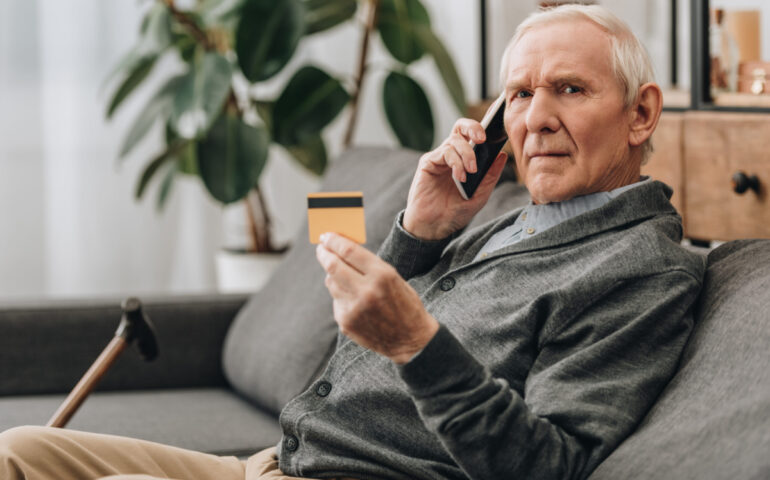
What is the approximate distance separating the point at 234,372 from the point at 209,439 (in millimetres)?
298

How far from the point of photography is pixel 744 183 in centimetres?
155

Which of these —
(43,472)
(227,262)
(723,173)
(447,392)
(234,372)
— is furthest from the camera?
(227,262)

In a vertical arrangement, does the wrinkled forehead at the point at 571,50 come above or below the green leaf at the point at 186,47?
below

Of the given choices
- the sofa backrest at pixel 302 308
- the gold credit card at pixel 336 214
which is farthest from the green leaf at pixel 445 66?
the gold credit card at pixel 336 214

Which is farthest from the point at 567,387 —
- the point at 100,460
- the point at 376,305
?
the point at 100,460

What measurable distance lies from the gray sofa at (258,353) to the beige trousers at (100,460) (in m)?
0.31

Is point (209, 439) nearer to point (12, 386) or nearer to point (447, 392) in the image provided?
point (12, 386)

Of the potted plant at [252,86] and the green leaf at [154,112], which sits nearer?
the potted plant at [252,86]

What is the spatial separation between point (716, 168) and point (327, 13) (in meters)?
1.40

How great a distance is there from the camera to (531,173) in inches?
48.7

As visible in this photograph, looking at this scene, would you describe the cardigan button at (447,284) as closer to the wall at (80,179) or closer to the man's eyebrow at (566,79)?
the man's eyebrow at (566,79)

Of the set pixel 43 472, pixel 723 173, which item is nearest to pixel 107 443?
pixel 43 472

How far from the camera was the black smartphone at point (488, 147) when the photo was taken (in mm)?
1278

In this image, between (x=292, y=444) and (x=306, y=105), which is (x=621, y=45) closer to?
(x=292, y=444)
